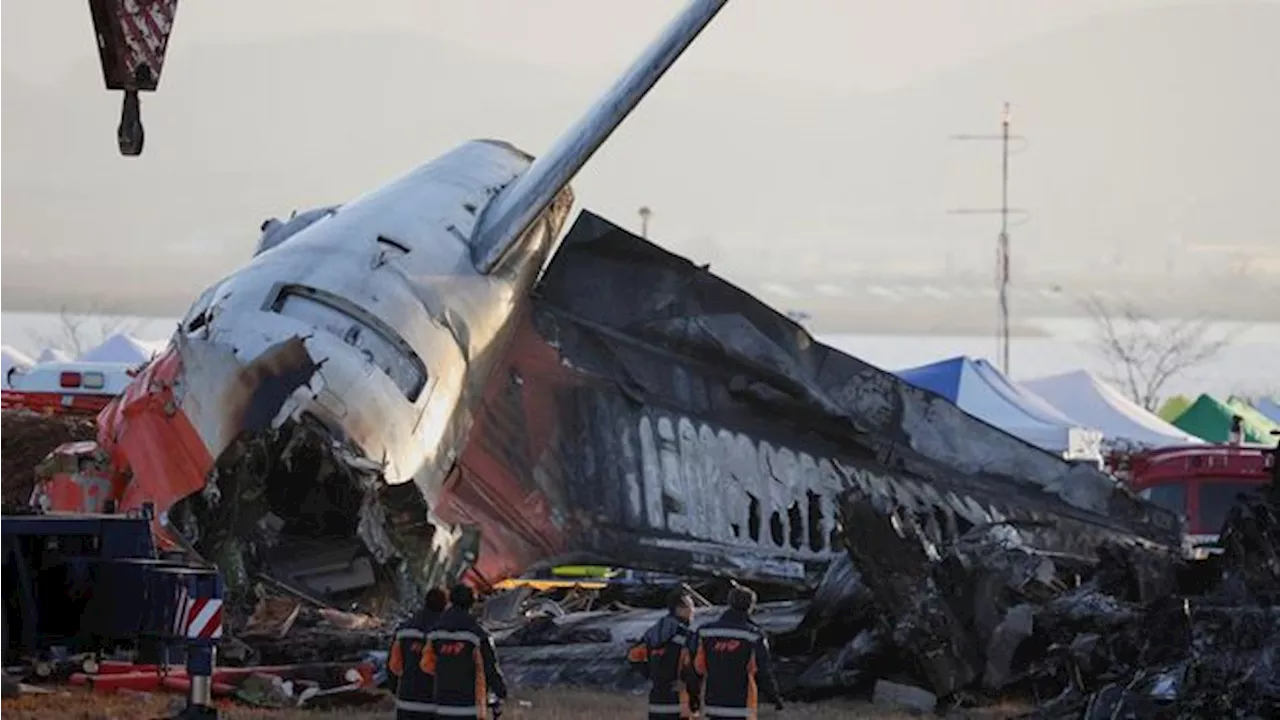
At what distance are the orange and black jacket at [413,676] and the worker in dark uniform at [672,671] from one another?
68.0 inches

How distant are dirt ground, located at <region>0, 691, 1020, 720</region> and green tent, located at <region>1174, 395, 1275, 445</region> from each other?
123 feet

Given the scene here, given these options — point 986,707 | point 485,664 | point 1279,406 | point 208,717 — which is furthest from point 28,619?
point 1279,406

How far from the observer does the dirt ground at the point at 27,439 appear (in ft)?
111

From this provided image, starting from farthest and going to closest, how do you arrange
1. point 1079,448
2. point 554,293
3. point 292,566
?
point 1079,448
point 554,293
point 292,566

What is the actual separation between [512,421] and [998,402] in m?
21.2

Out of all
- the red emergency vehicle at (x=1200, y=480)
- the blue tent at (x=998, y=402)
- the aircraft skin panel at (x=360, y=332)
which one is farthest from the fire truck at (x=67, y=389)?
the red emergency vehicle at (x=1200, y=480)

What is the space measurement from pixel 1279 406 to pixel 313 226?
47.7m

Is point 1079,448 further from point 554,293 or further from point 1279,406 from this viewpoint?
point 1279,406

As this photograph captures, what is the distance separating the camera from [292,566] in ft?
84.3

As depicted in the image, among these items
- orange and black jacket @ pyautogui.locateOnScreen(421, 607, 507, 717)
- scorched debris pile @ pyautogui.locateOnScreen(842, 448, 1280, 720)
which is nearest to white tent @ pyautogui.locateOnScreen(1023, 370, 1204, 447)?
scorched debris pile @ pyautogui.locateOnScreen(842, 448, 1280, 720)

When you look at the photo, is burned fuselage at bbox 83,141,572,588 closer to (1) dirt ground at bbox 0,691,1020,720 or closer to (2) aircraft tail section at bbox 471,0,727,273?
(2) aircraft tail section at bbox 471,0,727,273

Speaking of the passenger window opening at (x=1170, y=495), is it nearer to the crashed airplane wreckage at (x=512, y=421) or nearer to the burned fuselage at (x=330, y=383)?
the crashed airplane wreckage at (x=512, y=421)

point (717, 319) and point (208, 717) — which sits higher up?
point (717, 319)

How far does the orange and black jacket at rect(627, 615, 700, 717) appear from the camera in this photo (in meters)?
17.6
